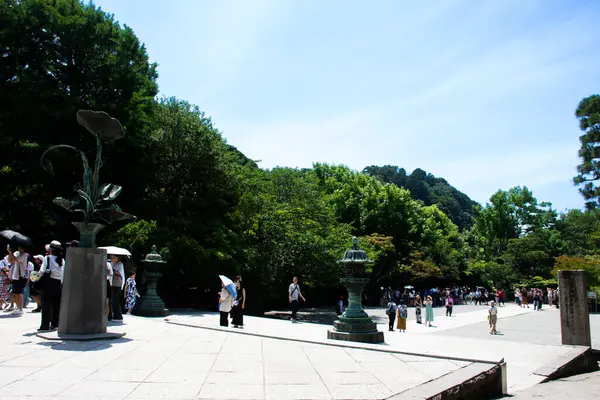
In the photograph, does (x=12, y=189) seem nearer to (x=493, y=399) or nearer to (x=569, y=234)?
(x=493, y=399)

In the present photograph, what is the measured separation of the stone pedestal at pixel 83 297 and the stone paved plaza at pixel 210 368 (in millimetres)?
451

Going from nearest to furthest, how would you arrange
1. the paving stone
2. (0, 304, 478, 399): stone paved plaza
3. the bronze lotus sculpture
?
the paving stone < (0, 304, 478, 399): stone paved plaza < the bronze lotus sculpture

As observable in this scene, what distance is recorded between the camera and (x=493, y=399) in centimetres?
653

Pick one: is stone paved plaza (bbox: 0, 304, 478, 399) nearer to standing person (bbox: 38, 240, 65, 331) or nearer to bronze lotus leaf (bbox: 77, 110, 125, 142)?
standing person (bbox: 38, 240, 65, 331)

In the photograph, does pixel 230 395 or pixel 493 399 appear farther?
pixel 493 399

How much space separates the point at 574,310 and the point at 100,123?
1299cm

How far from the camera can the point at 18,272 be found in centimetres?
1141

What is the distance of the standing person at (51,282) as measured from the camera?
339 inches

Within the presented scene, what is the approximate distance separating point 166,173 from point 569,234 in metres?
57.7

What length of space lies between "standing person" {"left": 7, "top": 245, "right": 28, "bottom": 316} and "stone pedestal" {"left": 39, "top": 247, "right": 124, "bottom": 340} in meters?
4.14

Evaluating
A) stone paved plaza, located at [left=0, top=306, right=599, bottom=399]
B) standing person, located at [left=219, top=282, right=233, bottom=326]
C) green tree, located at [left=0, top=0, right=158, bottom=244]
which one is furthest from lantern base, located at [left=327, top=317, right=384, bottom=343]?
green tree, located at [left=0, top=0, right=158, bottom=244]

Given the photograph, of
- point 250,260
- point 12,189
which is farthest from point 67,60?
point 250,260


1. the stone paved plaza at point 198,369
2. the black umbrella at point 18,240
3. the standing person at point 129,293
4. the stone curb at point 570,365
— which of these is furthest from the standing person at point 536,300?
the black umbrella at point 18,240

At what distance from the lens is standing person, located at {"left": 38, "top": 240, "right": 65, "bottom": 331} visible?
28.3ft
